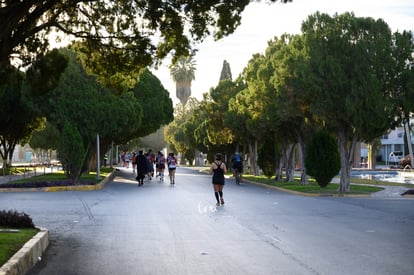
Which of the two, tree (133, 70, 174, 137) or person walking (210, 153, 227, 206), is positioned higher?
tree (133, 70, 174, 137)

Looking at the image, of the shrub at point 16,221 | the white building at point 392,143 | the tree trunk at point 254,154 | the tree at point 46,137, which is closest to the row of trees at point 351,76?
the shrub at point 16,221

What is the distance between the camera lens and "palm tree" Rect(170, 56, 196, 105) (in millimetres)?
128000

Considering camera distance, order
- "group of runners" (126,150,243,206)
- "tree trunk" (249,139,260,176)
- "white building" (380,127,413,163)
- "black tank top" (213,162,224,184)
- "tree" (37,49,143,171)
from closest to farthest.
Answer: "black tank top" (213,162,224,184) < "group of runners" (126,150,243,206) < "tree" (37,49,143,171) < "tree trunk" (249,139,260,176) < "white building" (380,127,413,163)

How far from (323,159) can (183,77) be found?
97354mm

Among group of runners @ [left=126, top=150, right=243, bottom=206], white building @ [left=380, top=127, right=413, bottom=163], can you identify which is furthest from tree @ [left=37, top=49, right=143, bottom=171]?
white building @ [left=380, top=127, right=413, bottom=163]

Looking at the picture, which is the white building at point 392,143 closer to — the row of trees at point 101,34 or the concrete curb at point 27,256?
the row of trees at point 101,34

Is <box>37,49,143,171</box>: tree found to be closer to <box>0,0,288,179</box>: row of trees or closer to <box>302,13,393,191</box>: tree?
<box>302,13,393,191</box>: tree

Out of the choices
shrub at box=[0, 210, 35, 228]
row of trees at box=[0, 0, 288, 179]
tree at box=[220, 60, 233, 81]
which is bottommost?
shrub at box=[0, 210, 35, 228]

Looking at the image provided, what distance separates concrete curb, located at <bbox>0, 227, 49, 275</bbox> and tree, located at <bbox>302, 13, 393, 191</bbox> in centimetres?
1847

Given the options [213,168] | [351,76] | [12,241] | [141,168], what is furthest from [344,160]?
[12,241]

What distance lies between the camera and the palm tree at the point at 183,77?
128 metres

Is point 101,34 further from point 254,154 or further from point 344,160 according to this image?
point 254,154

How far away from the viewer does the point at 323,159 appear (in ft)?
107

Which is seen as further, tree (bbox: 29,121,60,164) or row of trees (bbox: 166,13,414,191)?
tree (bbox: 29,121,60,164)
